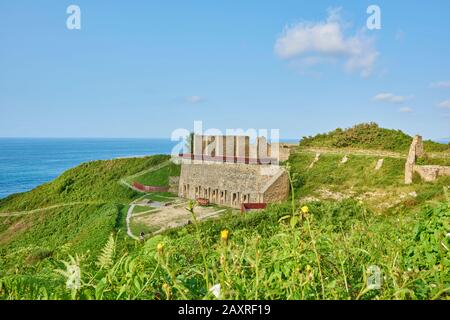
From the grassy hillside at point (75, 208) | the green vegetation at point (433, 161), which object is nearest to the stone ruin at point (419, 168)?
the green vegetation at point (433, 161)

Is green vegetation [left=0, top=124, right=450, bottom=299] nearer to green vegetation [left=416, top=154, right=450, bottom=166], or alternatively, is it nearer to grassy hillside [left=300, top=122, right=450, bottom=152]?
grassy hillside [left=300, top=122, right=450, bottom=152]

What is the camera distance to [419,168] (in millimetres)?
21188

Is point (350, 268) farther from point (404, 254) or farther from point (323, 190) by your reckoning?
point (323, 190)

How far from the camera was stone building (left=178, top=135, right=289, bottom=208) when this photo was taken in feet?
82.8

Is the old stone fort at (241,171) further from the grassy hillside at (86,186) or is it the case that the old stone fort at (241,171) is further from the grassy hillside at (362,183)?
the grassy hillside at (86,186)

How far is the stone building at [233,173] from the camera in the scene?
25227 millimetres

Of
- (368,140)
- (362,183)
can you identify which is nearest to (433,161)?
(362,183)

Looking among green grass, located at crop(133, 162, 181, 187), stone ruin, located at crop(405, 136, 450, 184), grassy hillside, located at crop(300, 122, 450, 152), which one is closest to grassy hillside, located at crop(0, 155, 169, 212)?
green grass, located at crop(133, 162, 181, 187)

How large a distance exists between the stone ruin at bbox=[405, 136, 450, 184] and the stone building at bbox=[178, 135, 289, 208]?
22.7 ft

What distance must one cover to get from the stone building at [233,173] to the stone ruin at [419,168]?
6906 millimetres

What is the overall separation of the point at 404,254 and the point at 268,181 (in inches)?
848

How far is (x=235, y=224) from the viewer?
1672cm

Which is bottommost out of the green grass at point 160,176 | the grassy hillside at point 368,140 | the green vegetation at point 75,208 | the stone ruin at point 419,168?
the green vegetation at point 75,208

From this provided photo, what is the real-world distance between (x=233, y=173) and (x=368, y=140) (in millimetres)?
10473
